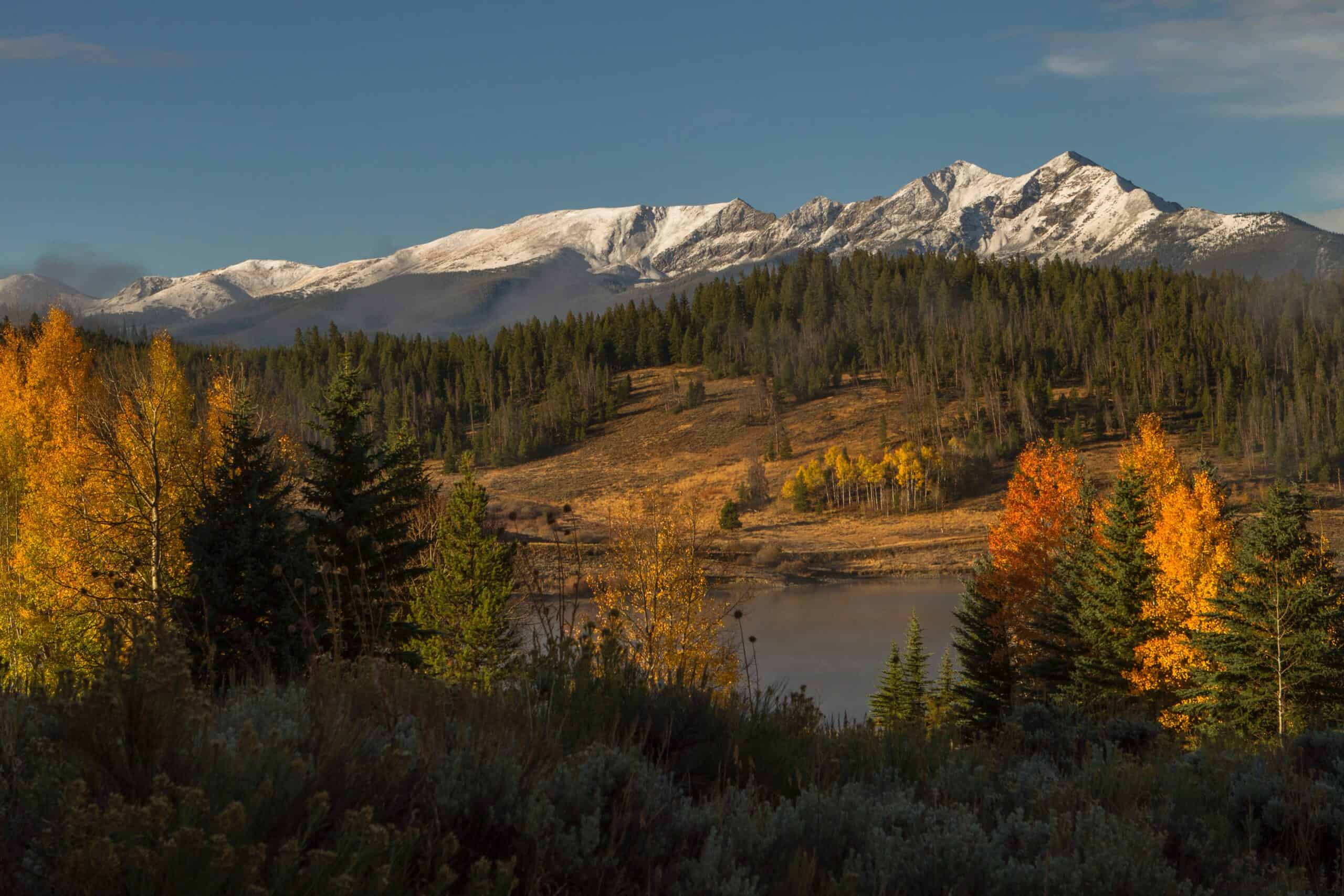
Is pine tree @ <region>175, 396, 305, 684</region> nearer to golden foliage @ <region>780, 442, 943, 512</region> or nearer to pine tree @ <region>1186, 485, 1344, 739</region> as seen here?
pine tree @ <region>1186, 485, 1344, 739</region>

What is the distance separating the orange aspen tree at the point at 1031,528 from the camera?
31.6 meters

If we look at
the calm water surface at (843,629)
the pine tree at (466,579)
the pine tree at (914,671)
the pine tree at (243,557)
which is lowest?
the calm water surface at (843,629)

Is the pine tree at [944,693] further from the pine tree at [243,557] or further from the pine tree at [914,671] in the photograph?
the pine tree at [243,557]

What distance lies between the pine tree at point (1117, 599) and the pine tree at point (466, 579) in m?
15.2

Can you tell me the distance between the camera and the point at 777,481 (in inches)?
3602

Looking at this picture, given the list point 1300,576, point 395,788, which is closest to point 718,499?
point 1300,576

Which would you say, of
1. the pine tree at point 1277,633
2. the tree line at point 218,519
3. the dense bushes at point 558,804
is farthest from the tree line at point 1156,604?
the dense bushes at point 558,804

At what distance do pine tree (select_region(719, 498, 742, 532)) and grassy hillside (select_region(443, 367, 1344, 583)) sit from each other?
3.61 ft

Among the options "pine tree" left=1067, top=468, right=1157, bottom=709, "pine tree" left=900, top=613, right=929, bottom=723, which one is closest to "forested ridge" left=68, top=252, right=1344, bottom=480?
"pine tree" left=1067, top=468, right=1157, bottom=709

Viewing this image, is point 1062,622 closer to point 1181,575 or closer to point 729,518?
point 1181,575

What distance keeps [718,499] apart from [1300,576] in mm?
66394

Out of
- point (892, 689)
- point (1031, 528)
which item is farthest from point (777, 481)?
point (892, 689)

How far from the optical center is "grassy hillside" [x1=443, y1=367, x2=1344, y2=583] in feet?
216

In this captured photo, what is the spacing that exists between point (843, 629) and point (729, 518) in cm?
3290
